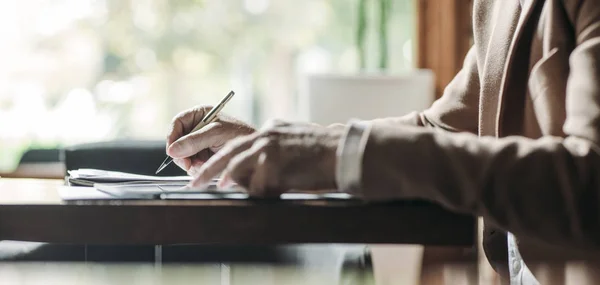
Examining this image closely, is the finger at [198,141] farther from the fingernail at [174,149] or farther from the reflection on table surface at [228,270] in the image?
the reflection on table surface at [228,270]

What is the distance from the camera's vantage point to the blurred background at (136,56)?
3.76m

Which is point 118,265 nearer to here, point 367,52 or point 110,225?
point 110,225

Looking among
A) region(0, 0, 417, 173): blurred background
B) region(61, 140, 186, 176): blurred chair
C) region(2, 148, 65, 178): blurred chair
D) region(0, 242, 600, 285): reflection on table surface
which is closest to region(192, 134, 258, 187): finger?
region(0, 242, 600, 285): reflection on table surface

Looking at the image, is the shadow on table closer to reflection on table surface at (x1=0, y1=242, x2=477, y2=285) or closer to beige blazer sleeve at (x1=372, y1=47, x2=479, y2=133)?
reflection on table surface at (x1=0, y1=242, x2=477, y2=285)

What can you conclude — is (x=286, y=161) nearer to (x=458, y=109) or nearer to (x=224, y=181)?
(x=224, y=181)

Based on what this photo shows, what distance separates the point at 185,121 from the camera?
124 cm

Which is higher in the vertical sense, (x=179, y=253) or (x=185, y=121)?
(x=185, y=121)

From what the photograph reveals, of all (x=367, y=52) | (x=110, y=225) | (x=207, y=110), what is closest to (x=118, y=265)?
(x=207, y=110)

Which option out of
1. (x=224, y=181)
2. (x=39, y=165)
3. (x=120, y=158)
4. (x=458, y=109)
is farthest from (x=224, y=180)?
(x=39, y=165)

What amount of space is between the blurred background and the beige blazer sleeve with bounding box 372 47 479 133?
2.43 meters

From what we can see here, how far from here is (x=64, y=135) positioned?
3.77m

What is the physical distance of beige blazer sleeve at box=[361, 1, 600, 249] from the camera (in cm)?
73

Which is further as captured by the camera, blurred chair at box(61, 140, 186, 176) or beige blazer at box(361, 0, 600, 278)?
blurred chair at box(61, 140, 186, 176)

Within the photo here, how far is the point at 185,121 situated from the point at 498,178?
0.62 m
